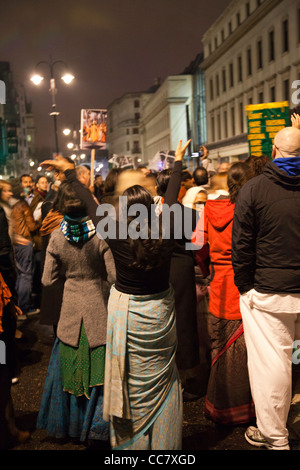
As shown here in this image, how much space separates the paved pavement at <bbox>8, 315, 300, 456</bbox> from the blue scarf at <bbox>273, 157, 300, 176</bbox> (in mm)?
2080

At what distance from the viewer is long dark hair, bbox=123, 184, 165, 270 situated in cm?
337

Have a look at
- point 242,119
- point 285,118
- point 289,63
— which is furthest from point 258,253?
point 242,119

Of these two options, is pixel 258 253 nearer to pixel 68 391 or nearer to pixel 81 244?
pixel 81 244

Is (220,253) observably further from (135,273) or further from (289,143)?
(135,273)

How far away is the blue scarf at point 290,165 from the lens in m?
3.76

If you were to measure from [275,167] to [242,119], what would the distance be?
4362cm

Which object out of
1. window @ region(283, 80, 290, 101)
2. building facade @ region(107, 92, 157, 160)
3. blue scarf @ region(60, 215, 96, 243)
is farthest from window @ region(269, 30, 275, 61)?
building facade @ region(107, 92, 157, 160)

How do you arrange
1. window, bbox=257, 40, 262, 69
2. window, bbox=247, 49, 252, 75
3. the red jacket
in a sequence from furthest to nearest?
window, bbox=247, 49, 252, 75 < window, bbox=257, 40, 262, 69 < the red jacket

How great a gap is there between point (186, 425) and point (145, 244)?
201 centimetres

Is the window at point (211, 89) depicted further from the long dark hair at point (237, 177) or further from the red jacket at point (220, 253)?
the long dark hair at point (237, 177)

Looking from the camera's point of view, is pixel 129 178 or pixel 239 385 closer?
pixel 129 178

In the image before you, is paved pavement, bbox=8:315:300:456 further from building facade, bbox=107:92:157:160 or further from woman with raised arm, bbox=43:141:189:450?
building facade, bbox=107:92:157:160

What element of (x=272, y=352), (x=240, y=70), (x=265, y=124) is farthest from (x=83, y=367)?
(x=240, y=70)

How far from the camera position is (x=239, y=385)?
4.58 meters
